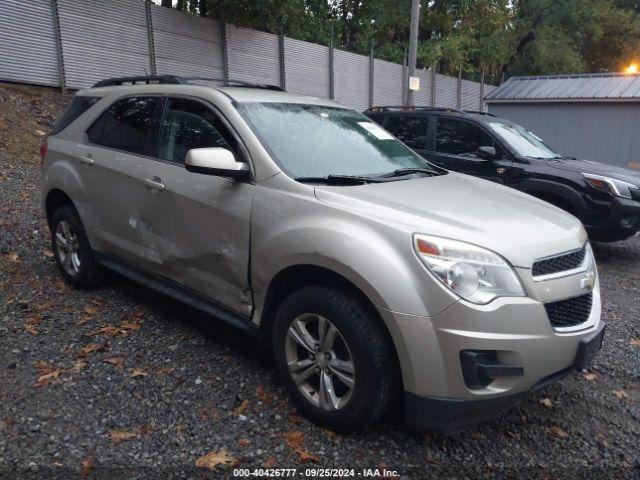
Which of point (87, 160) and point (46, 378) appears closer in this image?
point (46, 378)

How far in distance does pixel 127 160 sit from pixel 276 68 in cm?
1150

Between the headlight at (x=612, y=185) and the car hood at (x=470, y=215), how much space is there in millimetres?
3498

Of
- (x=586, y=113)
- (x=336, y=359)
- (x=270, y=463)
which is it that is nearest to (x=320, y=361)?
(x=336, y=359)

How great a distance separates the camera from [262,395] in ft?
10.5

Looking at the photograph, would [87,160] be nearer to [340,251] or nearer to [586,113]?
[340,251]

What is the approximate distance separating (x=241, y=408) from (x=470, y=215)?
167cm

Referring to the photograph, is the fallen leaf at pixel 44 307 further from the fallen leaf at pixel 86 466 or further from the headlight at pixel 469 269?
the headlight at pixel 469 269

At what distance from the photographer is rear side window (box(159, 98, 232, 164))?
3502 mm

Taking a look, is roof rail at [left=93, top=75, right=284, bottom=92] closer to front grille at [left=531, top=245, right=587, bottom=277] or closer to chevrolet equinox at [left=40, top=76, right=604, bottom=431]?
chevrolet equinox at [left=40, top=76, right=604, bottom=431]

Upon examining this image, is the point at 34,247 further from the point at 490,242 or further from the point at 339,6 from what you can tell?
the point at 339,6

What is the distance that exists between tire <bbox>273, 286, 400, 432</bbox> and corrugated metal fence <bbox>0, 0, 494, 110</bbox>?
31.0 feet

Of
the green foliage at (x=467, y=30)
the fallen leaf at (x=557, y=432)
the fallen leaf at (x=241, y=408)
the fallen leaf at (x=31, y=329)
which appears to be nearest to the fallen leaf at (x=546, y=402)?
the fallen leaf at (x=557, y=432)

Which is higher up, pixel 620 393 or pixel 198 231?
pixel 198 231

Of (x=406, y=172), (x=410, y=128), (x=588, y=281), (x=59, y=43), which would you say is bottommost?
(x=588, y=281)
